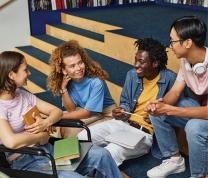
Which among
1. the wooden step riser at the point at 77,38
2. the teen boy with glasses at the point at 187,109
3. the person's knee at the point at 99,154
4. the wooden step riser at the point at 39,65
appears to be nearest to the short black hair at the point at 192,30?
the teen boy with glasses at the point at 187,109

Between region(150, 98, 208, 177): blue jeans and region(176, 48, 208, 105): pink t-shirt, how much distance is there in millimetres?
75

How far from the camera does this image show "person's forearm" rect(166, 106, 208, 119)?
1848 millimetres

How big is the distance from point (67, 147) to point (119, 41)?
1919mm

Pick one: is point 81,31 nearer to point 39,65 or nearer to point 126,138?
point 39,65

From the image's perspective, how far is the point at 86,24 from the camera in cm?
449

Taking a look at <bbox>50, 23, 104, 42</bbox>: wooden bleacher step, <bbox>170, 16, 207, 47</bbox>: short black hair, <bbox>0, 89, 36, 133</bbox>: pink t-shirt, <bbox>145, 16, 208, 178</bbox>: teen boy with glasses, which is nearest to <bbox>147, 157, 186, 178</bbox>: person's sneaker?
<bbox>145, 16, 208, 178</bbox>: teen boy with glasses

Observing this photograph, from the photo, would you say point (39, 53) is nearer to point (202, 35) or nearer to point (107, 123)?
point (107, 123)

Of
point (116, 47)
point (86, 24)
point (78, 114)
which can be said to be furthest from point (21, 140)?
point (86, 24)

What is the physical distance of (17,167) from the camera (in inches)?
68.6

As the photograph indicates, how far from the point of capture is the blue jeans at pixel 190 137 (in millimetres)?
1822

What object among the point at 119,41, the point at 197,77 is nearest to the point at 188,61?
the point at 197,77

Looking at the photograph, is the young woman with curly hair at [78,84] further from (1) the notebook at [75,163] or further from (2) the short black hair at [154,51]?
(1) the notebook at [75,163]

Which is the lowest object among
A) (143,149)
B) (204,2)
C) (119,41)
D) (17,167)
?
(143,149)

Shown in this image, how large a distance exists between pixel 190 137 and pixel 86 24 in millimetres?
2929
